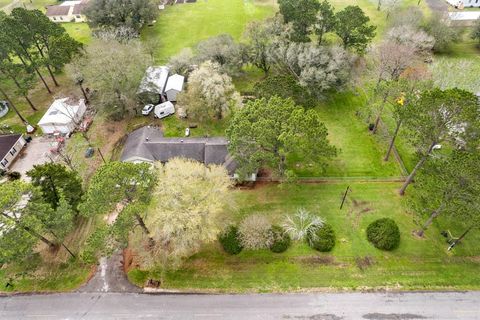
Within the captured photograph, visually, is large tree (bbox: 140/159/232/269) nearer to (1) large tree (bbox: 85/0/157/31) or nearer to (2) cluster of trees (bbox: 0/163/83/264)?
(2) cluster of trees (bbox: 0/163/83/264)

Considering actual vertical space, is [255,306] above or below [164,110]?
below

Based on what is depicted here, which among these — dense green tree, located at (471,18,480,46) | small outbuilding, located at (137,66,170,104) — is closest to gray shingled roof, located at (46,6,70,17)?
small outbuilding, located at (137,66,170,104)

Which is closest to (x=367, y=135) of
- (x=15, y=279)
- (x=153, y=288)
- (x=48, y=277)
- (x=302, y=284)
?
(x=302, y=284)

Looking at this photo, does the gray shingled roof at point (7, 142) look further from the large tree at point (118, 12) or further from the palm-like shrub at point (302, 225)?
the palm-like shrub at point (302, 225)

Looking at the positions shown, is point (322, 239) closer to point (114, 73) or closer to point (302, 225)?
point (302, 225)

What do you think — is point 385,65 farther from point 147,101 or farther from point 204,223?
point 147,101

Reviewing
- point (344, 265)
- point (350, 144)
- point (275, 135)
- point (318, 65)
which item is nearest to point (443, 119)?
point (350, 144)
